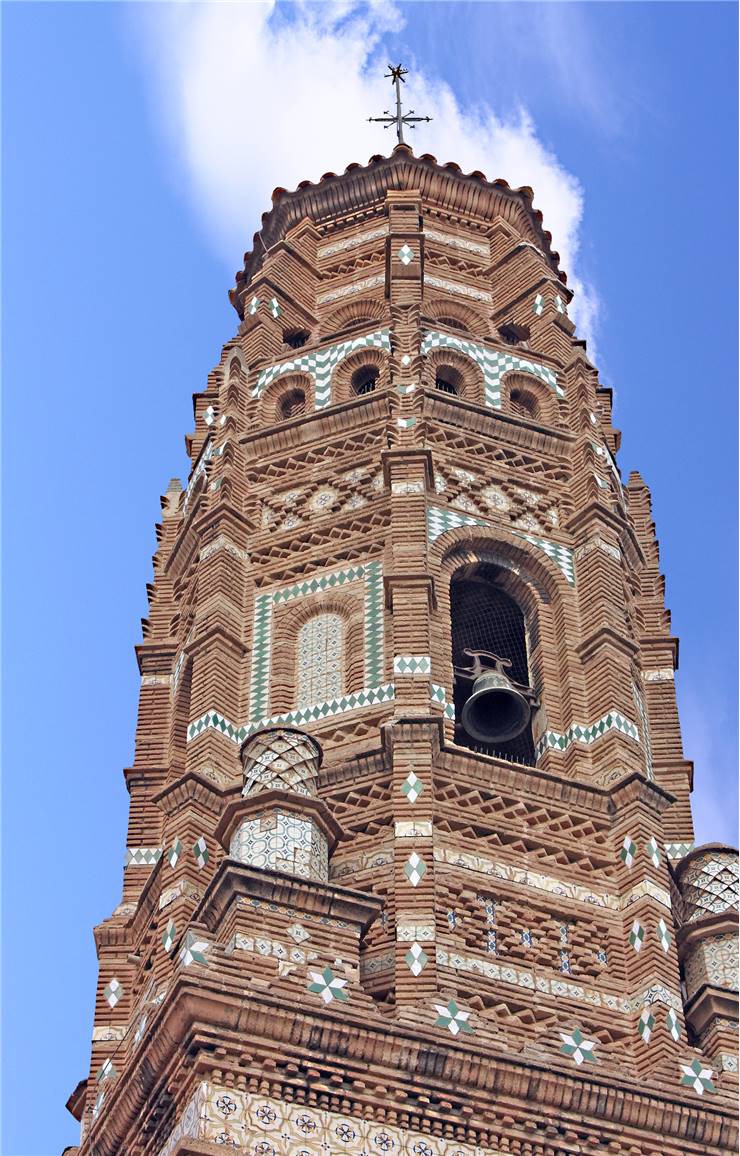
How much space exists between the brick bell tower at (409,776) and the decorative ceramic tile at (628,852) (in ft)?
0.12

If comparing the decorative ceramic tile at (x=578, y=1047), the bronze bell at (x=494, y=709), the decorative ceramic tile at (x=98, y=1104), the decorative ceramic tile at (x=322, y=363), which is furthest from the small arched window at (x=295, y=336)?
the decorative ceramic tile at (x=578, y=1047)

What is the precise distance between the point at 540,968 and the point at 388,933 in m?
1.28

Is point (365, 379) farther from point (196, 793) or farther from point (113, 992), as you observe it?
point (113, 992)

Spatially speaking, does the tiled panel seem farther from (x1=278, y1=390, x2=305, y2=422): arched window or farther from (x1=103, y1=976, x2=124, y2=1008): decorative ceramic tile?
(x1=278, y1=390, x2=305, y2=422): arched window

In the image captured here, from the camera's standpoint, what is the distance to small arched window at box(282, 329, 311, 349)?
28609 mm

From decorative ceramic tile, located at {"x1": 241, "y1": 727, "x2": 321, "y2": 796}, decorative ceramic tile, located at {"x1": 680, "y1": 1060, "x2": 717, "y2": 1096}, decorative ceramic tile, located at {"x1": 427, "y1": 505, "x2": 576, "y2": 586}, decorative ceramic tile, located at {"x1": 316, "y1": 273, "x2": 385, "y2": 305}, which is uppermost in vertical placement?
decorative ceramic tile, located at {"x1": 316, "y1": 273, "x2": 385, "y2": 305}

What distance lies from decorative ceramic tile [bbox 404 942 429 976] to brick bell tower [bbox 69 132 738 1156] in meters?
0.03

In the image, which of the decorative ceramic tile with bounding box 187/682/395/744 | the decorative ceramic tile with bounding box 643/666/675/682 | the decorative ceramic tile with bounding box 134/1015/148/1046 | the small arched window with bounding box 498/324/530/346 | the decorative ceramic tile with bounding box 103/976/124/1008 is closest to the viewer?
the decorative ceramic tile with bounding box 134/1015/148/1046

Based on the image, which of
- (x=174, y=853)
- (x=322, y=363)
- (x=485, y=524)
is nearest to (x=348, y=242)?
(x=322, y=363)

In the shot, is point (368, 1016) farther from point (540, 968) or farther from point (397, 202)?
point (397, 202)

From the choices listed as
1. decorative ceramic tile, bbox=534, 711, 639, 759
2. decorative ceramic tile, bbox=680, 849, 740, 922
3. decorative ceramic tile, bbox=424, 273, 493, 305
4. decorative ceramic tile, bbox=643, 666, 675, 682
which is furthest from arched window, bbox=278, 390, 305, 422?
decorative ceramic tile, bbox=680, 849, 740, 922

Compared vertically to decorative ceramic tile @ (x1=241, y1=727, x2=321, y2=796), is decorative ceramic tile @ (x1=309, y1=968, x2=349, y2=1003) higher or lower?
lower

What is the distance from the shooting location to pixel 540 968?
19.5 meters

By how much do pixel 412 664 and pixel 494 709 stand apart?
119 cm
